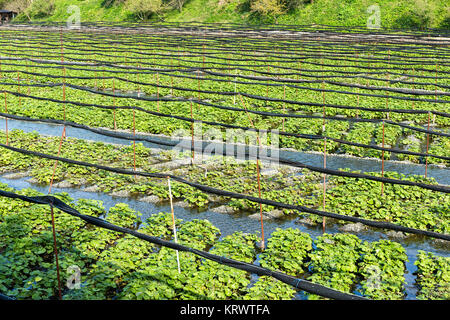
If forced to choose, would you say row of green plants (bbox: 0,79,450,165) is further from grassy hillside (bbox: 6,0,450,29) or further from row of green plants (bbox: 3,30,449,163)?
grassy hillside (bbox: 6,0,450,29)

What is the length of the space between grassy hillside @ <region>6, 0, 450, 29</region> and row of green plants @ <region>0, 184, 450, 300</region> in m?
45.8

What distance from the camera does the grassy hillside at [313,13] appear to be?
4912 centimetres

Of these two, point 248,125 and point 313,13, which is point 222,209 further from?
point 313,13

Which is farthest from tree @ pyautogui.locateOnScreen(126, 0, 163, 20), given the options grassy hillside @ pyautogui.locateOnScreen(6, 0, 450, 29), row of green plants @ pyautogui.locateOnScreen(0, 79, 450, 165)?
row of green plants @ pyautogui.locateOnScreen(0, 79, 450, 165)

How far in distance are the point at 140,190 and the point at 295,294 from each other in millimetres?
6054

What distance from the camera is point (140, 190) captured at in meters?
13.1

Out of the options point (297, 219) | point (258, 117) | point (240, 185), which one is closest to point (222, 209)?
point (240, 185)

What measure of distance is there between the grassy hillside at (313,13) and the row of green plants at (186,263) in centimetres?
4578

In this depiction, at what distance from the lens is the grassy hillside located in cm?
4912

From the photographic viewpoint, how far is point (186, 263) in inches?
348

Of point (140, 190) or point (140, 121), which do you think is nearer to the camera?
point (140, 190)

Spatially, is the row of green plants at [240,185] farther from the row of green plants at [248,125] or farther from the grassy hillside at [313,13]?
the grassy hillside at [313,13]
